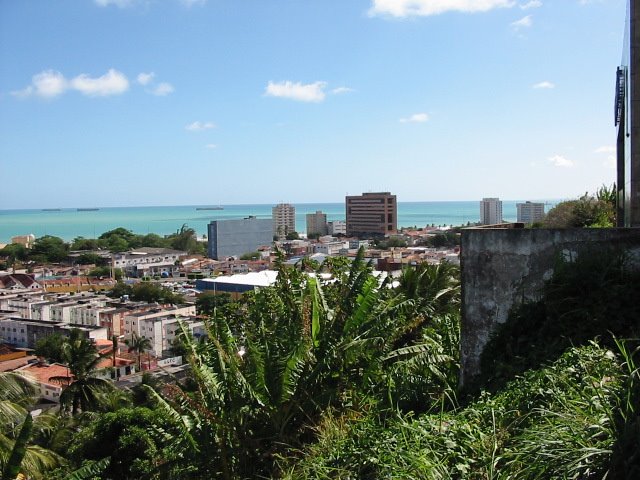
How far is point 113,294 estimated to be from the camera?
205 feet

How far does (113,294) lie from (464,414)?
63220mm

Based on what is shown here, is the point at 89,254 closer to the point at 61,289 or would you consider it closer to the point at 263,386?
the point at 61,289

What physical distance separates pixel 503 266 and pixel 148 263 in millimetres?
90560

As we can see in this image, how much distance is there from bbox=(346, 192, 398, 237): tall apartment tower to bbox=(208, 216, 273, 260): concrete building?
1013 inches

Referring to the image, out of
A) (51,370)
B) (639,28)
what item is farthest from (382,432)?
(51,370)

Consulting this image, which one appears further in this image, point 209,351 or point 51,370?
point 51,370

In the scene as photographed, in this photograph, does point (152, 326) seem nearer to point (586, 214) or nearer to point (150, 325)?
point (150, 325)

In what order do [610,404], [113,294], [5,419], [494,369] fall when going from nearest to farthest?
[610,404] < [494,369] < [5,419] < [113,294]

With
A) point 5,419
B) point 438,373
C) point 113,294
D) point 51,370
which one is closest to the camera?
point 438,373

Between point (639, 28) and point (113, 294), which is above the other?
point (639, 28)

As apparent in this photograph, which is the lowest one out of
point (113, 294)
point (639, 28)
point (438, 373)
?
point (113, 294)

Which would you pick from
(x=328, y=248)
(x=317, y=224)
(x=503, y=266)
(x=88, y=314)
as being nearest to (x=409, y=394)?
(x=503, y=266)

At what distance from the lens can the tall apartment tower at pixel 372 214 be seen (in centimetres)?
13112

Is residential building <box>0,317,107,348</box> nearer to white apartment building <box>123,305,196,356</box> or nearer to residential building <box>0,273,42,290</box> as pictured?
white apartment building <box>123,305,196,356</box>
